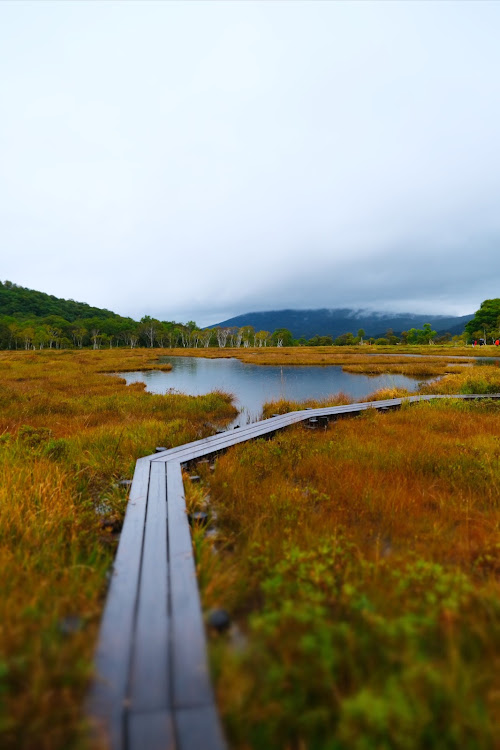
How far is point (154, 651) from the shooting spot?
211cm

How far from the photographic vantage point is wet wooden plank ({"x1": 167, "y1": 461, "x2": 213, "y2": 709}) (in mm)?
1827

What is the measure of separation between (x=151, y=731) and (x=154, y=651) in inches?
20.0

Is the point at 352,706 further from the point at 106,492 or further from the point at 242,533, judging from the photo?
the point at 106,492

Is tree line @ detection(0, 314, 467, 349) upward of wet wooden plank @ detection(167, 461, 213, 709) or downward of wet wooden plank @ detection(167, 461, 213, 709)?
upward

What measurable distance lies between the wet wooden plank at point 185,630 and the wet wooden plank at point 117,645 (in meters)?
0.28

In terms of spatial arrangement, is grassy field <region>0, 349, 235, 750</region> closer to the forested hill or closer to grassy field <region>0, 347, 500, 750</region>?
grassy field <region>0, 347, 500, 750</region>

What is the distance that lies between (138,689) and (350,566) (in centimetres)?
212

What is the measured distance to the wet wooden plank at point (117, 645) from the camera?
1.67 meters

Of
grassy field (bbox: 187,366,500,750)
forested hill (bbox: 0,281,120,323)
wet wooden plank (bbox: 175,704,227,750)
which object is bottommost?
grassy field (bbox: 187,366,500,750)

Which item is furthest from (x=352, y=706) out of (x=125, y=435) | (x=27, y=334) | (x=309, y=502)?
(x=27, y=334)

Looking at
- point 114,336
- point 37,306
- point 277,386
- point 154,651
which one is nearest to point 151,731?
point 154,651

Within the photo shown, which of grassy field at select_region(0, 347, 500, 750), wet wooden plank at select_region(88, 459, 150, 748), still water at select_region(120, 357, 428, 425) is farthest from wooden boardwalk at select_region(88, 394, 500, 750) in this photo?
still water at select_region(120, 357, 428, 425)

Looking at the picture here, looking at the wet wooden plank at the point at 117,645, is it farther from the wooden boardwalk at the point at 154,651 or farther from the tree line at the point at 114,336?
the tree line at the point at 114,336

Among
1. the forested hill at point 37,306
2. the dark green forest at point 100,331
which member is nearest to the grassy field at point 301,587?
the dark green forest at point 100,331
